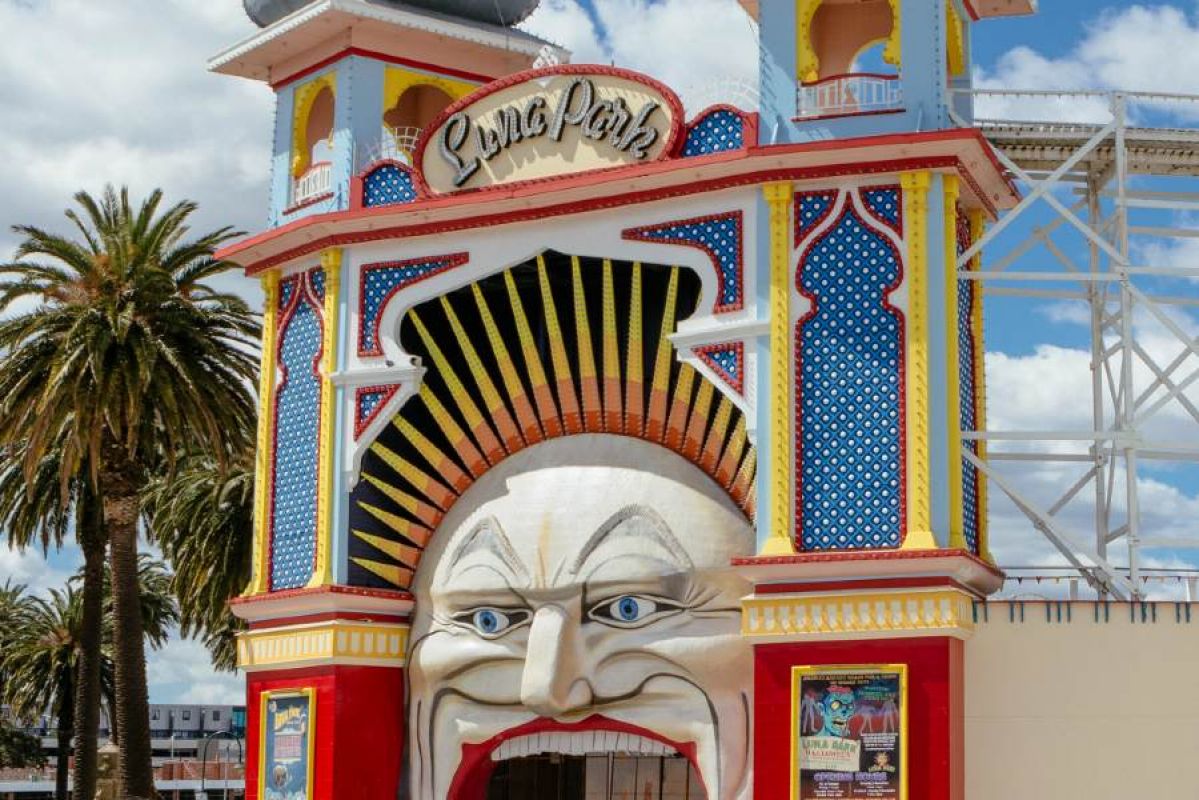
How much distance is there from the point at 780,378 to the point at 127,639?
14971 millimetres

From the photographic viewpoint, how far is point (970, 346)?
26328 mm

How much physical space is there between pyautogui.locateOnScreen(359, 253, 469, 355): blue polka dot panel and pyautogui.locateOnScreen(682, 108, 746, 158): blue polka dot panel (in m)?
4.17

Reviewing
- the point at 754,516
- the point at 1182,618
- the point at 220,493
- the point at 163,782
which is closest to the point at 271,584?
the point at 754,516

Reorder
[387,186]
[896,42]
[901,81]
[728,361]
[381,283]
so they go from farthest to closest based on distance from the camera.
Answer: [387,186] < [381,283] < [896,42] < [901,81] < [728,361]

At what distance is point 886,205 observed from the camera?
2512 cm

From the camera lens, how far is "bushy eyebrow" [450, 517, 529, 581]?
27.2m

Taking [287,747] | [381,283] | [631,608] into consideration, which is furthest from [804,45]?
[287,747]

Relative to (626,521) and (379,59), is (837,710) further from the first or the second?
(379,59)

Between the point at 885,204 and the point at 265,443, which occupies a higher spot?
the point at 885,204

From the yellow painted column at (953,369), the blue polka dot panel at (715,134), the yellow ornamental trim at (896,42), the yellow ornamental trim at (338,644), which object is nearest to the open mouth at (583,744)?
the yellow ornamental trim at (338,644)

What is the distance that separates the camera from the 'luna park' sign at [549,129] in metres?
27.1

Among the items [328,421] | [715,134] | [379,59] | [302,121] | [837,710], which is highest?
[379,59]

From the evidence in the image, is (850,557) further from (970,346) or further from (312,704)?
(312,704)

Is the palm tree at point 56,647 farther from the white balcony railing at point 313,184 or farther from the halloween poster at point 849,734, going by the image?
the halloween poster at point 849,734
